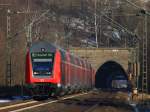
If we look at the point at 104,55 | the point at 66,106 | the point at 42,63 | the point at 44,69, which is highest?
the point at 42,63

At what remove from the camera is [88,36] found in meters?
103

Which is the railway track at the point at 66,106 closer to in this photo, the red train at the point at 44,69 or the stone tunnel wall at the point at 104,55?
the red train at the point at 44,69

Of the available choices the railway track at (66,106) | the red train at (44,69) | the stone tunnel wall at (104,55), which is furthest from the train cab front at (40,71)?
the stone tunnel wall at (104,55)

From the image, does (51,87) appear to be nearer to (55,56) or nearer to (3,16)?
(55,56)

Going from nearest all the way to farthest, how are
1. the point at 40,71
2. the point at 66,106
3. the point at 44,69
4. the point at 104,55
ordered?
the point at 66,106 < the point at 40,71 < the point at 44,69 < the point at 104,55

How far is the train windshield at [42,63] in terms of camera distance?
40.0 meters

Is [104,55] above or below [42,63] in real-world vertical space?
below

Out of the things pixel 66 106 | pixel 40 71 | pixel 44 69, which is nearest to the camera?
pixel 66 106

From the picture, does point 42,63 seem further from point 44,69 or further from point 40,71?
point 40,71

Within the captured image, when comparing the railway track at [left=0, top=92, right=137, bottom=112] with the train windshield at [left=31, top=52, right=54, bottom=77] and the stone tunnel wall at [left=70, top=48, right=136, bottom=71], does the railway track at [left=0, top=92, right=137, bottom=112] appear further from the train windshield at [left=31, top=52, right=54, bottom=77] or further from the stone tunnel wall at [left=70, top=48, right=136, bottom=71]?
the stone tunnel wall at [left=70, top=48, right=136, bottom=71]

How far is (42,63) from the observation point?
40281mm

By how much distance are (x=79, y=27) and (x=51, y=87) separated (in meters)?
62.9

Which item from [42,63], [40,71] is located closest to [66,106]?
[40,71]

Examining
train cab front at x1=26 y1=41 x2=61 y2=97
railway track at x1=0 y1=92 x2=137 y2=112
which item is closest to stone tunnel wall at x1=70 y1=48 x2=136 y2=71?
train cab front at x1=26 y1=41 x2=61 y2=97
